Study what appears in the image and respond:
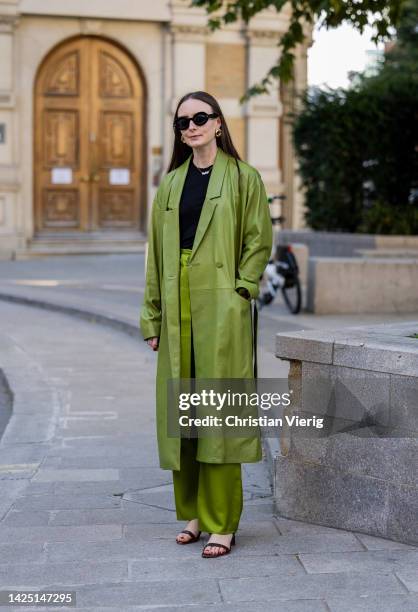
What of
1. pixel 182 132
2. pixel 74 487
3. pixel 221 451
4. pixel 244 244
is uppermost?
pixel 182 132

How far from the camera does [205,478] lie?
5062 millimetres

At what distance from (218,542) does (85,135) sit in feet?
59.1

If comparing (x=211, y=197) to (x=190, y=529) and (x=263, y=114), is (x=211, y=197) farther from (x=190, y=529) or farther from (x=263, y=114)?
(x=263, y=114)

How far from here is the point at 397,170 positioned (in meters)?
17.7

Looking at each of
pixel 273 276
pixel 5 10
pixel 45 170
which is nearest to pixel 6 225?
pixel 45 170

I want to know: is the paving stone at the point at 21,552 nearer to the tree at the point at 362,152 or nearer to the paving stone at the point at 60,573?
the paving stone at the point at 60,573

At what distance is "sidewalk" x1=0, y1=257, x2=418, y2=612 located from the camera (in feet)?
14.6

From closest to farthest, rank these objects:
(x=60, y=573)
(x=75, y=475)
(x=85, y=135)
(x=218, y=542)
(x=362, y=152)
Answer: (x=60, y=573)
(x=218, y=542)
(x=75, y=475)
(x=362, y=152)
(x=85, y=135)

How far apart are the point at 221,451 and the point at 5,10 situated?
694 inches

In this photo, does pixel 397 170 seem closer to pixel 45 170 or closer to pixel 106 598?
pixel 45 170

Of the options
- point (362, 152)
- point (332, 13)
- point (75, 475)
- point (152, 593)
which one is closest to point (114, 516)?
point (75, 475)

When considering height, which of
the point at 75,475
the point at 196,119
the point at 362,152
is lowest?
the point at 75,475

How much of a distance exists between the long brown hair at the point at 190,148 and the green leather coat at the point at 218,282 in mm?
43

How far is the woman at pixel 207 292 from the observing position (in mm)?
5020
